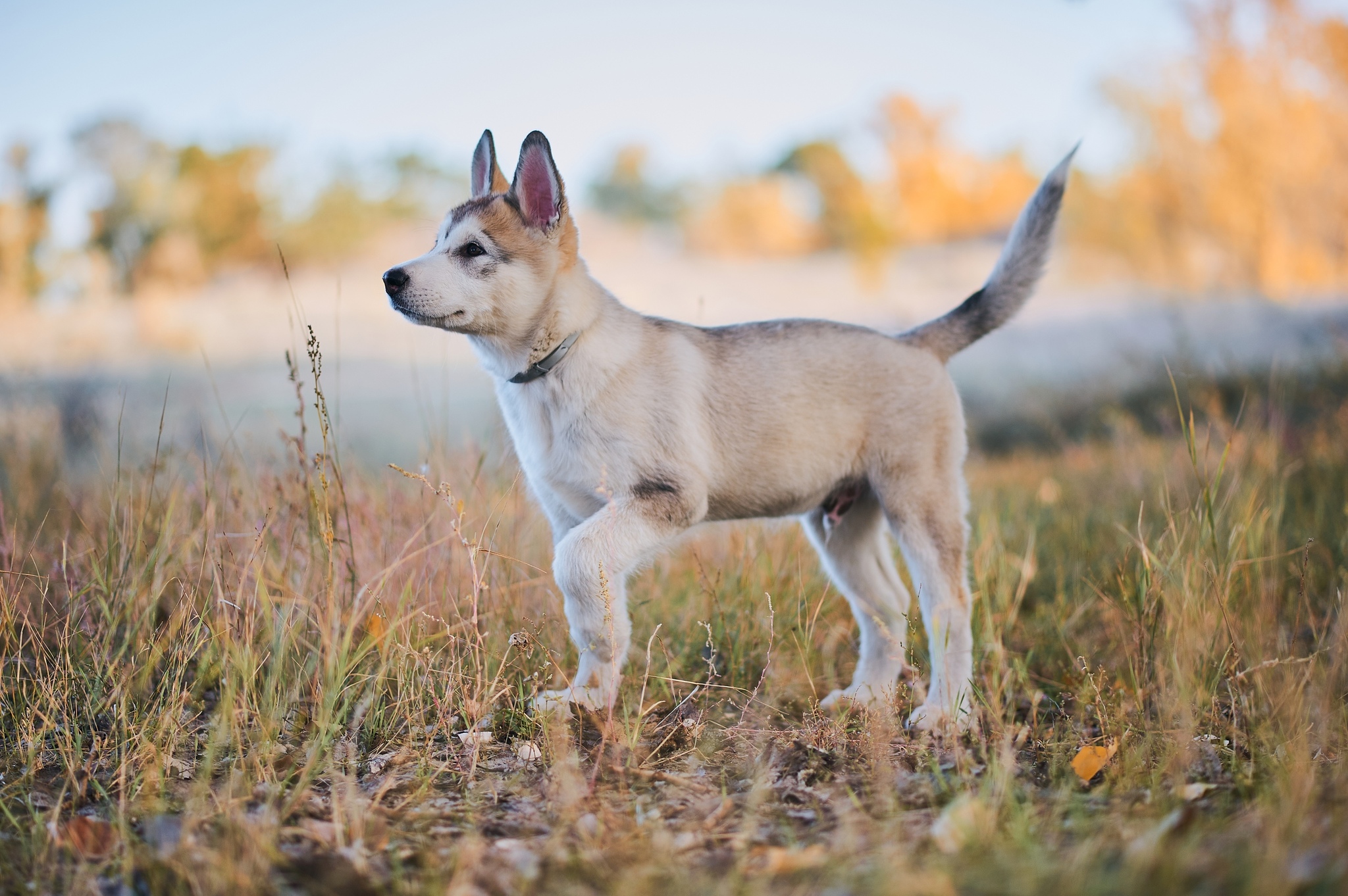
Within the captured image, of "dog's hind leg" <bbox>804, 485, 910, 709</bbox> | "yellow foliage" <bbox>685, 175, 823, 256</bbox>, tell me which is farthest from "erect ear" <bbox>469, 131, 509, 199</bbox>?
"yellow foliage" <bbox>685, 175, 823, 256</bbox>

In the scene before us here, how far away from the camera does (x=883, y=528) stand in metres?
3.99

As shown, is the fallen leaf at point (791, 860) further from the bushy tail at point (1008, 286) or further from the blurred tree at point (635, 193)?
the blurred tree at point (635, 193)

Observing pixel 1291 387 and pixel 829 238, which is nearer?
pixel 1291 387

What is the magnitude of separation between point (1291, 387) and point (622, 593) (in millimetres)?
7678

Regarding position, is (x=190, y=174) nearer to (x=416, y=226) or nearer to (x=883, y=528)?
(x=416, y=226)

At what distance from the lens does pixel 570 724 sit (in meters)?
3.15

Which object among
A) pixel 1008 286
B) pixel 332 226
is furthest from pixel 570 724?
pixel 332 226

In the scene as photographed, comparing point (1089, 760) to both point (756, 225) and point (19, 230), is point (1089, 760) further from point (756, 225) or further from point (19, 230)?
point (756, 225)

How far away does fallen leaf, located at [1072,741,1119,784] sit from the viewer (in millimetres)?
2793

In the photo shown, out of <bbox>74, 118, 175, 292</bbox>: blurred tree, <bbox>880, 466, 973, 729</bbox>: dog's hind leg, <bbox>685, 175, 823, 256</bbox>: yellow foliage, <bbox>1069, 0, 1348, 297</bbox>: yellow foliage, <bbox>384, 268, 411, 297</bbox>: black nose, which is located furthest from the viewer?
<bbox>685, 175, 823, 256</bbox>: yellow foliage

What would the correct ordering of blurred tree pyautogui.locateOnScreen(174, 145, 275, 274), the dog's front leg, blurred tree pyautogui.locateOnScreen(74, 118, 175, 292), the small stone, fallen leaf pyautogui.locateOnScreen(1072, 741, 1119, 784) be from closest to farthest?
the small stone → fallen leaf pyautogui.locateOnScreen(1072, 741, 1119, 784) → the dog's front leg → blurred tree pyautogui.locateOnScreen(74, 118, 175, 292) → blurred tree pyautogui.locateOnScreen(174, 145, 275, 274)

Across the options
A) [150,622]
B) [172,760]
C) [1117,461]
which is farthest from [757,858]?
[1117,461]

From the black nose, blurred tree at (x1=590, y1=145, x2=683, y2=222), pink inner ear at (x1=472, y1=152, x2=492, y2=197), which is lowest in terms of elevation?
the black nose

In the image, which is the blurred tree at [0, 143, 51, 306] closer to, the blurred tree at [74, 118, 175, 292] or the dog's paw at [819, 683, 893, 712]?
the blurred tree at [74, 118, 175, 292]
